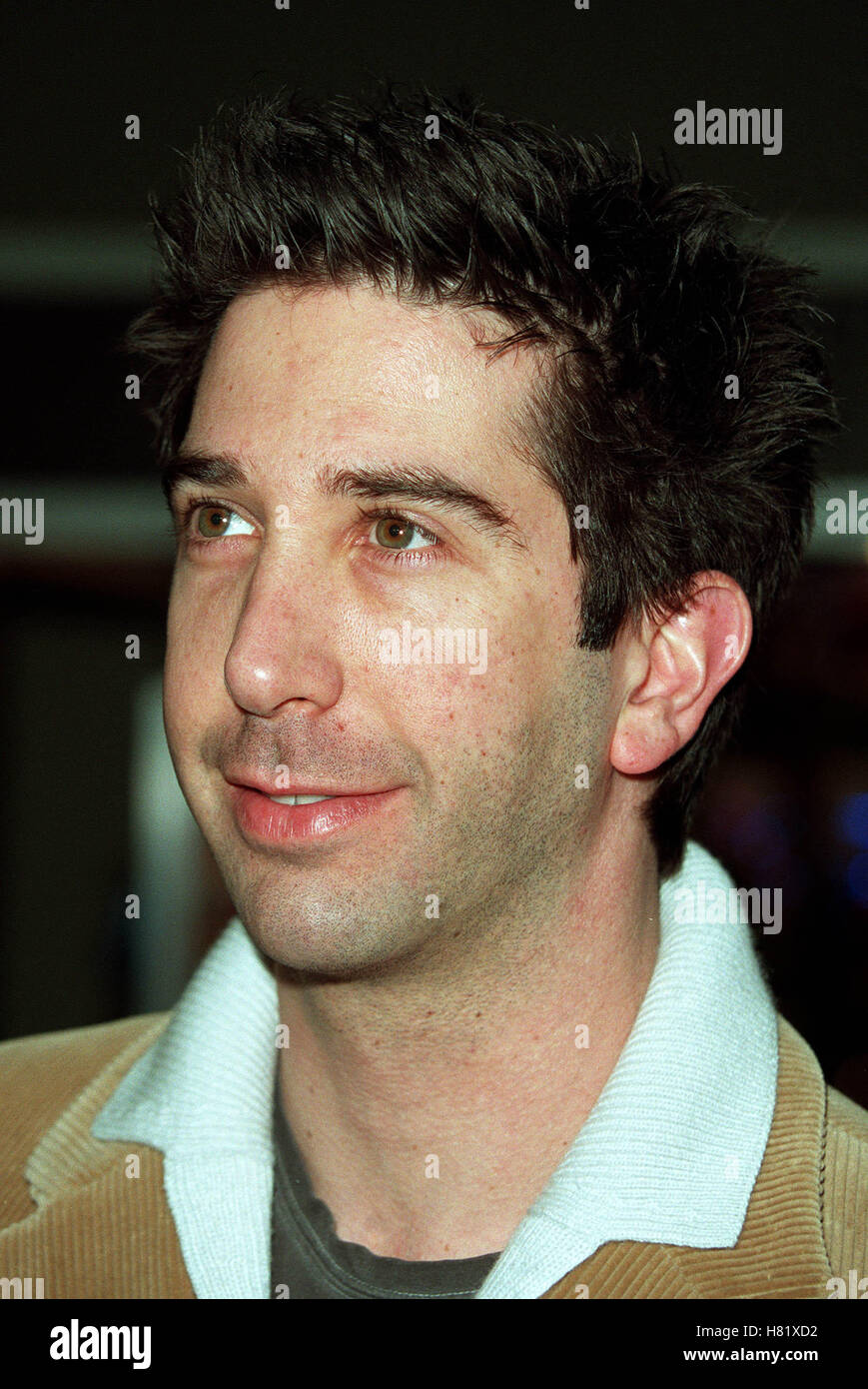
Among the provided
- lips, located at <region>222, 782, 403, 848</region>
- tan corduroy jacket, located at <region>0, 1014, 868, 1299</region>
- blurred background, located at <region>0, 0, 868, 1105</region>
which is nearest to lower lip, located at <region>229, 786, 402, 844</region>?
lips, located at <region>222, 782, 403, 848</region>

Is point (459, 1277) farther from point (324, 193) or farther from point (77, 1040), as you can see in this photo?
point (324, 193)

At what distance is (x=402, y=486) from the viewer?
1582mm

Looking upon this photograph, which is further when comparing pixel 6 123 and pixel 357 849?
pixel 6 123

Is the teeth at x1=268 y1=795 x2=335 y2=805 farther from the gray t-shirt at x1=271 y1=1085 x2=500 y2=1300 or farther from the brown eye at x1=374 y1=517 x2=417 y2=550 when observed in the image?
the gray t-shirt at x1=271 y1=1085 x2=500 y2=1300

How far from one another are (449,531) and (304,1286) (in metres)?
1.06

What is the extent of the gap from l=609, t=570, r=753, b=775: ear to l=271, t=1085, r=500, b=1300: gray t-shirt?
29.2 inches

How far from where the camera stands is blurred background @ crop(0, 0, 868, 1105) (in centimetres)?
260

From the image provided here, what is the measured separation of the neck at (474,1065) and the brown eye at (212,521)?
0.67m

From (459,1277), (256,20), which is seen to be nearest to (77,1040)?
(459,1277)

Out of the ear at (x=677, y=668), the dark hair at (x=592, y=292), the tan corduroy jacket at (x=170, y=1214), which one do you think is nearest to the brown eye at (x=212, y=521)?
the dark hair at (x=592, y=292)

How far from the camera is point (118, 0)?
2.74 meters

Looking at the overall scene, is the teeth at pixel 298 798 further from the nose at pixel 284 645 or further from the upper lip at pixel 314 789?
the nose at pixel 284 645

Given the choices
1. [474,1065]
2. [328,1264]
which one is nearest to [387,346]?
[474,1065]

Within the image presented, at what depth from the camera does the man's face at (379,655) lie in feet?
5.17
